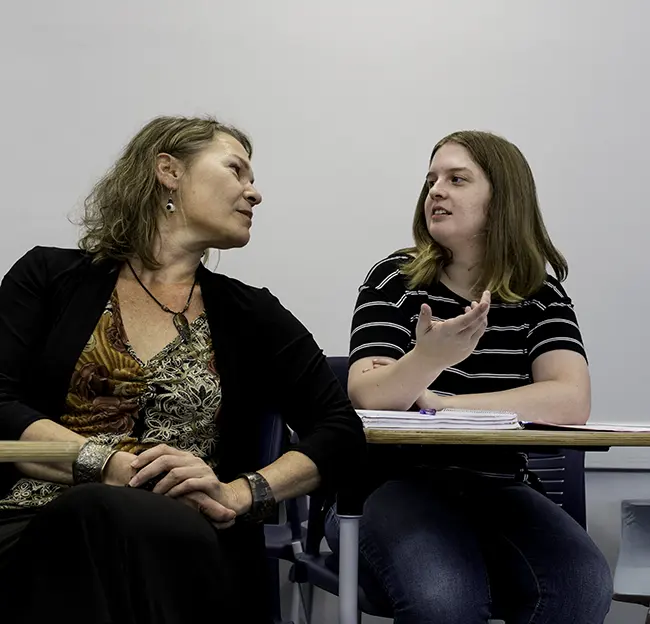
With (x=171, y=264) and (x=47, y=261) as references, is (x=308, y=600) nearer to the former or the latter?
(x=171, y=264)

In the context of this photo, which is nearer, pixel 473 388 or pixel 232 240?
pixel 232 240

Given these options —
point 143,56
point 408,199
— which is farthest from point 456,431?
point 143,56

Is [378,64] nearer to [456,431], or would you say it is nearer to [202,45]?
[202,45]

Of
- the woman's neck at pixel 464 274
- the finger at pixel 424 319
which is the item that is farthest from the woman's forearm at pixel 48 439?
the woman's neck at pixel 464 274

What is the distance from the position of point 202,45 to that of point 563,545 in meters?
1.81

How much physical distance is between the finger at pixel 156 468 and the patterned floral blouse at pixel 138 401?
0.22 m

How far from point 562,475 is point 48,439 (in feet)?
3.97

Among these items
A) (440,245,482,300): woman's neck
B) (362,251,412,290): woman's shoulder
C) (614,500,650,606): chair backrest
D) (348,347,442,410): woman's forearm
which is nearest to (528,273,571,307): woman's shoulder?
(440,245,482,300): woman's neck

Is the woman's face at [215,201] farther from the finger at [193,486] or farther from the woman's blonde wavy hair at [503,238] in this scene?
the finger at [193,486]

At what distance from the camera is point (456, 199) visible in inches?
77.4

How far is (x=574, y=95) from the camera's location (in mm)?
2748

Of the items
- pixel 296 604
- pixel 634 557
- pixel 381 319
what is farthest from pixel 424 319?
pixel 296 604

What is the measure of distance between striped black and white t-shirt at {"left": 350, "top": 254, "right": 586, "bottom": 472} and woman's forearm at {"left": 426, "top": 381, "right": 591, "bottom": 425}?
0.07 metres

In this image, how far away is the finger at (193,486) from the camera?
4.08 ft
